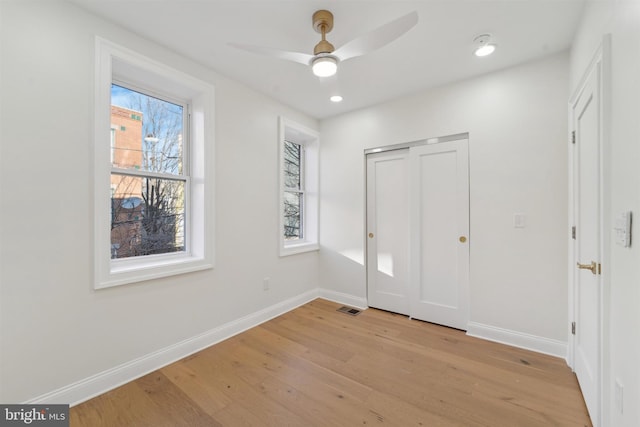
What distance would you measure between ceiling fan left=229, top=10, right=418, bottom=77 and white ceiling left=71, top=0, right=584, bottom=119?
9 cm

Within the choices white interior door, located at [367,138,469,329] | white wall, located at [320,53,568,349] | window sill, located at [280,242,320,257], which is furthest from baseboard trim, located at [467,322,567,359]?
window sill, located at [280,242,320,257]

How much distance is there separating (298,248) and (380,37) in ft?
8.70

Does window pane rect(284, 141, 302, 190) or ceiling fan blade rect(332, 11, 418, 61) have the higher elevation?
ceiling fan blade rect(332, 11, 418, 61)

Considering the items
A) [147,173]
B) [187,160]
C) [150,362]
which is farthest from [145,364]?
[187,160]

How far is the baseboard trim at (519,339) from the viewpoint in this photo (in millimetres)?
2328

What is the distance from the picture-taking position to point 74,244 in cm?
178

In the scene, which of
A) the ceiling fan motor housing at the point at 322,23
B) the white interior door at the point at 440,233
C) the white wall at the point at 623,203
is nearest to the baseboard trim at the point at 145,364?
the white interior door at the point at 440,233

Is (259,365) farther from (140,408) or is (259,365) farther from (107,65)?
(107,65)

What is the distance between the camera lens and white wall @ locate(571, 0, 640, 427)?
1021 millimetres

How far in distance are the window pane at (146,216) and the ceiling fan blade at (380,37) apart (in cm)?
190

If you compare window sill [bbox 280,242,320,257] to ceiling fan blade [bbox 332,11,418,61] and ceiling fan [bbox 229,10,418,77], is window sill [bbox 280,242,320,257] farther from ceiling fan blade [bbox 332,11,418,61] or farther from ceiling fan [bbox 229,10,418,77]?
ceiling fan blade [bbox 332,11,418,61]

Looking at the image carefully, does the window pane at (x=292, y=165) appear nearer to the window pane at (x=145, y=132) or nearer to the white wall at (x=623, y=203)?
the window pane at (x=145, y=132)

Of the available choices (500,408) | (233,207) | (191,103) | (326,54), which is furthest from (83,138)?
(500,408)

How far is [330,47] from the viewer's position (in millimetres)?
1696
